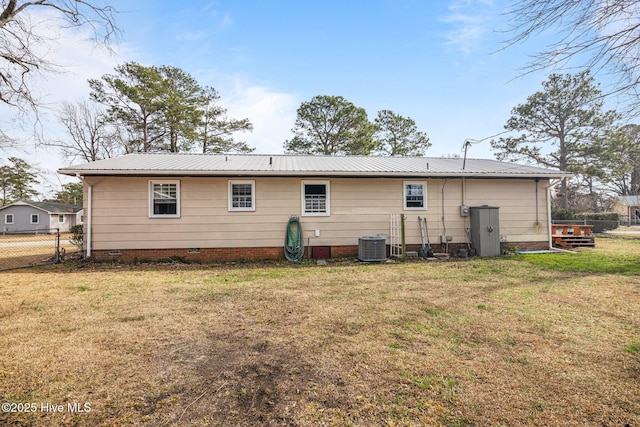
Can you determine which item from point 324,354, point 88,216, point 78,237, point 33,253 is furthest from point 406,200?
point 33,253

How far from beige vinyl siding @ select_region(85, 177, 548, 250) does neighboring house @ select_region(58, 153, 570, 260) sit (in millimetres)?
29

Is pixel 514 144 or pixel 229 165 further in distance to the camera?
pixel 514 144

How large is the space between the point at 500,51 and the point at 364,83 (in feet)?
30.5

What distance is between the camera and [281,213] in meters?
8.84

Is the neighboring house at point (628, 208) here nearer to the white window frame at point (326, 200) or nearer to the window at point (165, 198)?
the white window frame at point (326, 200)

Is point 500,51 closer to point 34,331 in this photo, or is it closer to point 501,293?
point 501,293

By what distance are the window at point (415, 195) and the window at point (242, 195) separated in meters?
4.87

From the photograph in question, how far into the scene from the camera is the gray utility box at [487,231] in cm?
902

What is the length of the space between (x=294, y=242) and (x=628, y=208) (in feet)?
129

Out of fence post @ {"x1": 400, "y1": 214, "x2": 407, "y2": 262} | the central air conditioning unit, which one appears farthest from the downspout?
fence post @ {"x1": 400, "y1": 214, "x2": 407, "y2": 262}

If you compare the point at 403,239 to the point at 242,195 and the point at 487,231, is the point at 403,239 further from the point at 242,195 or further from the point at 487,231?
the point at 242,195

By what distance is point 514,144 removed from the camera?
24094 mm

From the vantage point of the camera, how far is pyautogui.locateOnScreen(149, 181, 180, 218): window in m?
8.48

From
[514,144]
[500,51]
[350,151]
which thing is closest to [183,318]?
[500,51]
